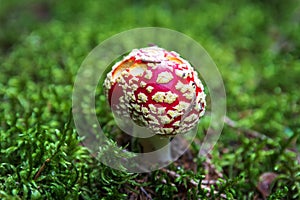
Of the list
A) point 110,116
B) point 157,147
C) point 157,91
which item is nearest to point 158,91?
point 157,91

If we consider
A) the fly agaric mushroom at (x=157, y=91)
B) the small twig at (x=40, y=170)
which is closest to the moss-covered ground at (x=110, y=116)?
the small twig at (x=40, y=170)

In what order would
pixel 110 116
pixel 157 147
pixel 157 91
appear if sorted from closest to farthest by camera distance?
pixel 157 91 → pixel 157 147 → pixel 110 116

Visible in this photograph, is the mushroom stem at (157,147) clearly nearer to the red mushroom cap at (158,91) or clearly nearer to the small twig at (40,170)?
the red mushroom cap at (158,91)

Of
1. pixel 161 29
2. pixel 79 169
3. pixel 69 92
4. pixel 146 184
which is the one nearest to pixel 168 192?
pixel 146 184

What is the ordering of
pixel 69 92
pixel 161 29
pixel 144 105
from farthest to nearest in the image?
pixel 161 29 < pixel 69 92 < pixel 144 105

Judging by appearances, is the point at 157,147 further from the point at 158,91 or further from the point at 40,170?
the point at 40,170

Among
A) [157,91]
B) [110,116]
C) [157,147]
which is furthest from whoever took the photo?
[110,116]

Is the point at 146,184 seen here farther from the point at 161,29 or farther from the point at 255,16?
the point at 255,16
